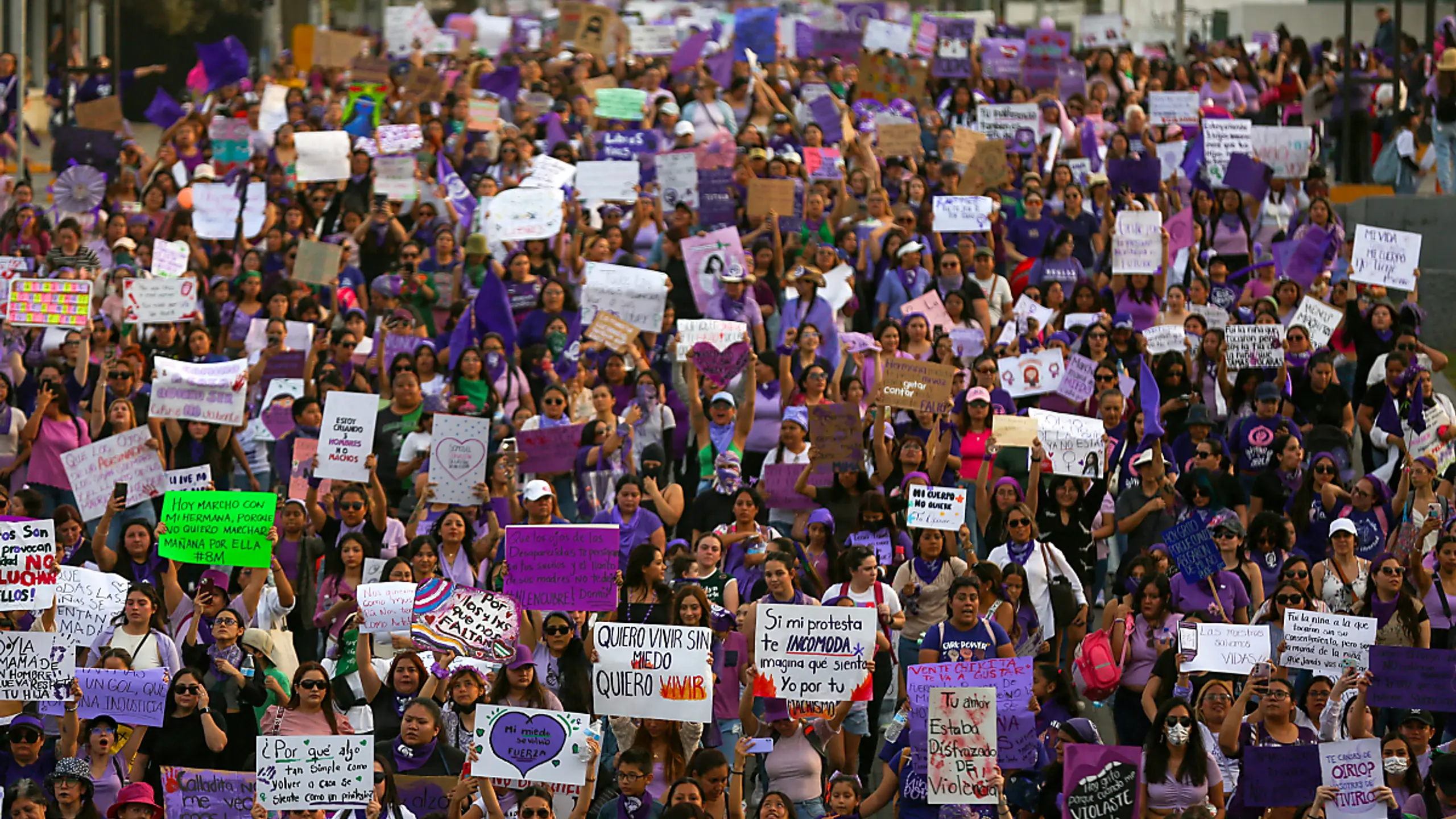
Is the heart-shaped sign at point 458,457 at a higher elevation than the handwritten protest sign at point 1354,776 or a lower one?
higher

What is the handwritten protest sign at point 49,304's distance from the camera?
1616 cm

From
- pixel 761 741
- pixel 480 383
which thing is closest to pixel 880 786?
pixel 761 741

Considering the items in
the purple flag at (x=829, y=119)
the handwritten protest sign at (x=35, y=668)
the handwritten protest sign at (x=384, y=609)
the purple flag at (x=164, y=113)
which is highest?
the purple flag at (x=829, y=119)

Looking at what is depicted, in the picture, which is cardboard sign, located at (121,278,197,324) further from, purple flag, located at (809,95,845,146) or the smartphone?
the smartphone

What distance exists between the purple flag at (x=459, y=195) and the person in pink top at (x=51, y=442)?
507 centimetres

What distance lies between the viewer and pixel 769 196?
18547mm

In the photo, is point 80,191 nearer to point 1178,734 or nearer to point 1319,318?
point 1319,318

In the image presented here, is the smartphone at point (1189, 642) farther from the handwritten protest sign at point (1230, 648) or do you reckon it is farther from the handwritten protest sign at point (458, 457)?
the handwritten protest sign at point (458, 457)

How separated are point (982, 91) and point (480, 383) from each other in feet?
33.5

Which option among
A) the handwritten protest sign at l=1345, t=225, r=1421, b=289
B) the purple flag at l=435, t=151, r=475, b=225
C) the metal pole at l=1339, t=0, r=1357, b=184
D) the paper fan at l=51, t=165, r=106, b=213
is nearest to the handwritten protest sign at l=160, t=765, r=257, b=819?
the purple flag at l=435, t=151, r=475, b=225

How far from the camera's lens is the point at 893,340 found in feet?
51.7

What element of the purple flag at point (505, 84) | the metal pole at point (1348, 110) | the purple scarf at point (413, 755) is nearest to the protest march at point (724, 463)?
the purple scarf at point (413, 755)

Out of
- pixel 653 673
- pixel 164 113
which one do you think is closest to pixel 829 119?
pixel 164 113

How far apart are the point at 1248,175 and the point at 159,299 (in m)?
9.17
